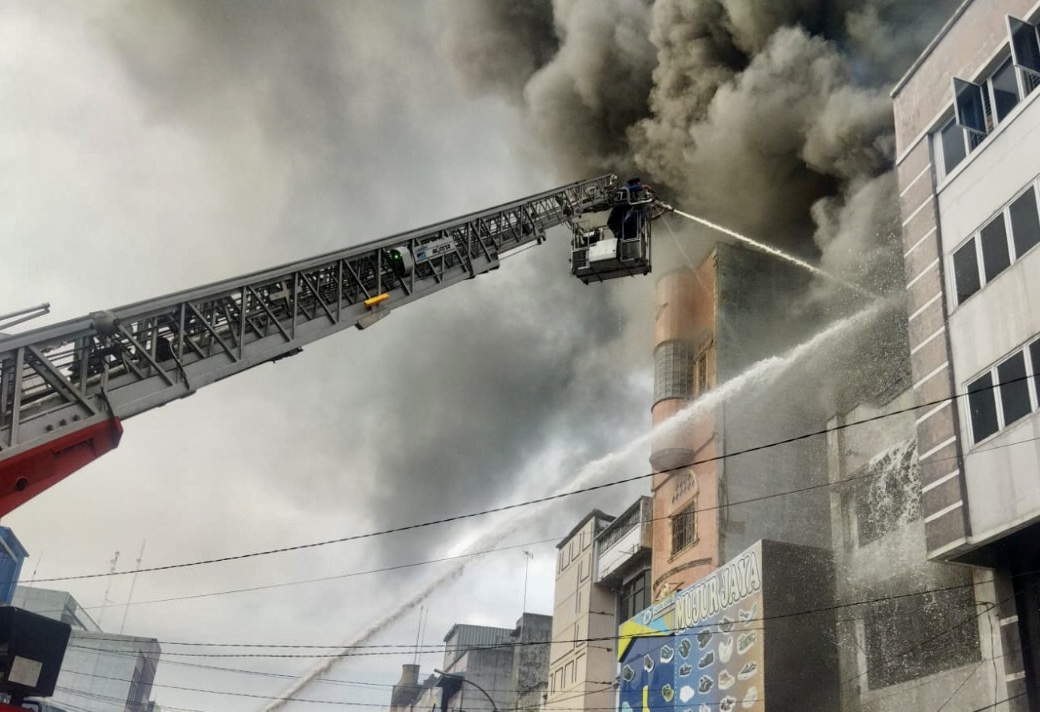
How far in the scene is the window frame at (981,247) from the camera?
20922 mm

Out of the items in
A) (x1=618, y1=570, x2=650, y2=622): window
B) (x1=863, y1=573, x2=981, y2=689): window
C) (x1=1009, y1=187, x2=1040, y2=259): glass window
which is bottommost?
(x1=863, y1=573, x2=981, y2=689): window

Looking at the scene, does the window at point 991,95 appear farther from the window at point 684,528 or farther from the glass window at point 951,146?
the window at point 684,528

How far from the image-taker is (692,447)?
41406 millimetres

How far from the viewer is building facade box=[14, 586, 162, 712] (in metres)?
105

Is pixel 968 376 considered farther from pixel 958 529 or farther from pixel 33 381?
pixel 33 381

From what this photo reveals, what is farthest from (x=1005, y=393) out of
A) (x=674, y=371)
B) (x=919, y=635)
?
(x=674, y=371)

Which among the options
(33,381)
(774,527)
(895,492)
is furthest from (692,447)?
(33,381)

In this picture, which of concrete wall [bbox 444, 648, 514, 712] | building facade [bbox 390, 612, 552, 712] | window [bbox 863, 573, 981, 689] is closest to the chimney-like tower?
building facade [bbox 390, 612, 552, 712]

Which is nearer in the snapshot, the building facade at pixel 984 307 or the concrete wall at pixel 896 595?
the building facade at pixel 984 307

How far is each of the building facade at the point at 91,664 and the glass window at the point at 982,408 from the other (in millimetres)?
102389

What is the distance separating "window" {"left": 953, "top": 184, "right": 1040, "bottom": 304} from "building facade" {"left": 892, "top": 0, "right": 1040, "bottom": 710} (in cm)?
3

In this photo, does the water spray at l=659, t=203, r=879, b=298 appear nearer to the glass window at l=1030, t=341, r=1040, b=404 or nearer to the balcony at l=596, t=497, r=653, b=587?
the balcony at l=596, t=497, r=653, b=587

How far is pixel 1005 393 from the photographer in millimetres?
20672

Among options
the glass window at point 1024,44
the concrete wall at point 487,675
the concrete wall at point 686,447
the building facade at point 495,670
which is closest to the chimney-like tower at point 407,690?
the building facade at point 495,670
